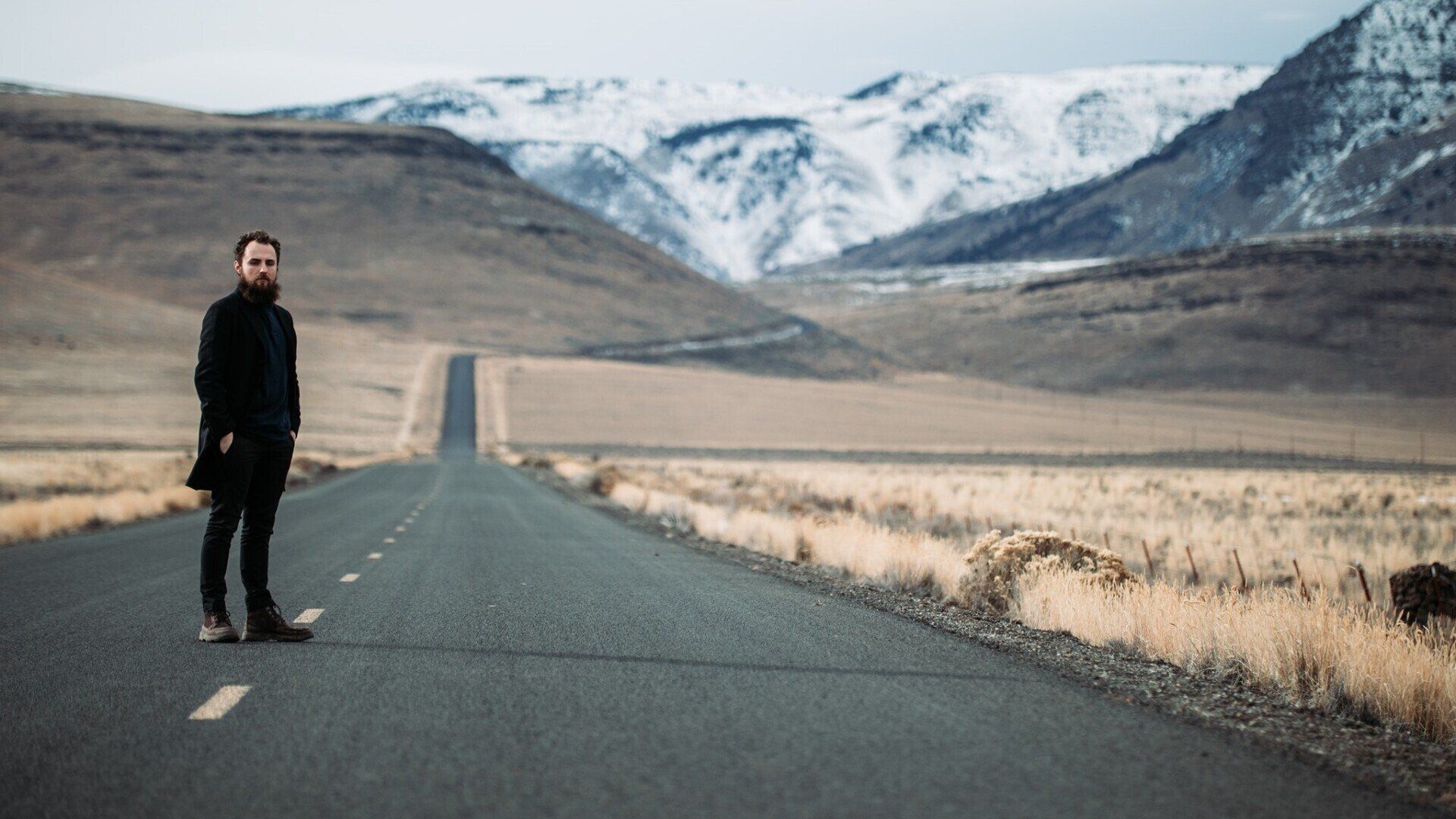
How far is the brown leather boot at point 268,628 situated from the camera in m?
6.89

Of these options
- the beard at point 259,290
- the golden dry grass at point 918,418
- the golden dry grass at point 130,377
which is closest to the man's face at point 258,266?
the beard at point 259,290

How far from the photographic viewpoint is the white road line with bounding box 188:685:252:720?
5102 mm

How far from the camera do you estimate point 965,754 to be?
15.3ft

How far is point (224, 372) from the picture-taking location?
648cm

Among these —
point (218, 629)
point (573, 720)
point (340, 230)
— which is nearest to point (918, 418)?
point (218, 629)

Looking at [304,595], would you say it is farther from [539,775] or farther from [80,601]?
[539,775]

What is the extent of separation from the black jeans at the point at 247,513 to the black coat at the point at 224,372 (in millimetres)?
102

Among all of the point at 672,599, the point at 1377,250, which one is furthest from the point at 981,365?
the point at 672,599

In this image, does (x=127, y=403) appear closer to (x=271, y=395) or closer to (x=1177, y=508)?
(x=1177, y=508)

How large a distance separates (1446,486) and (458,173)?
169 meters

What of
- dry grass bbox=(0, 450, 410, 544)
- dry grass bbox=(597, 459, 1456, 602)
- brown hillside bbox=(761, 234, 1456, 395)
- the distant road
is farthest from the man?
brown hillside bbox=(761, 234, 1456, 395)

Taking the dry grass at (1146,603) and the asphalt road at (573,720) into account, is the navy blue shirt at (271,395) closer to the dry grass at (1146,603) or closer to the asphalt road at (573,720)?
the asphalt road at (573,720)

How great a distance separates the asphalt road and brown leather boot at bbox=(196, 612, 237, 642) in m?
0.08

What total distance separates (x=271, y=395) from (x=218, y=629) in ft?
4.62
